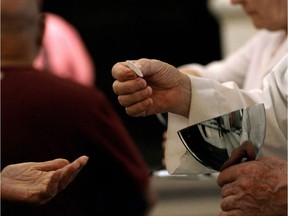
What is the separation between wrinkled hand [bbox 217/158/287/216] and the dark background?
151 inches

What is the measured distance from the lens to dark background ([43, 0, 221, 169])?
5535mm

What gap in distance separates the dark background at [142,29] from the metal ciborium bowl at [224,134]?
3.81 meters

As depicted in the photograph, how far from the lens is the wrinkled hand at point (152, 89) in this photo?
5.46 feet

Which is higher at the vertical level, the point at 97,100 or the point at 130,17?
the point at 97,100

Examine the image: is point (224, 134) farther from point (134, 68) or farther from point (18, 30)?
point (18, 30)

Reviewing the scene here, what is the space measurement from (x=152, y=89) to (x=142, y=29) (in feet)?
12.7

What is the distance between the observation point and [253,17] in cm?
228

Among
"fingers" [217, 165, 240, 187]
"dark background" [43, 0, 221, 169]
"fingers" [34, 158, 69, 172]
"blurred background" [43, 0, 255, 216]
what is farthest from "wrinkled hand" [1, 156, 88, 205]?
"dark background" [43, 0, 221, 169]

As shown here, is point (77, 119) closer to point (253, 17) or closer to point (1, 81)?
point (1, 81)

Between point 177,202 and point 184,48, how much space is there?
2328 millimetres

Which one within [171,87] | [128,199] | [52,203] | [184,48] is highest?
[171,87]

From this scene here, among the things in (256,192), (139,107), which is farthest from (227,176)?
(139,107)

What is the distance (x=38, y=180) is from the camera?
5.69ft

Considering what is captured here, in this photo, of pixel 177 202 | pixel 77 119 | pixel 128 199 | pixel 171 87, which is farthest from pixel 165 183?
pixel 171 87
